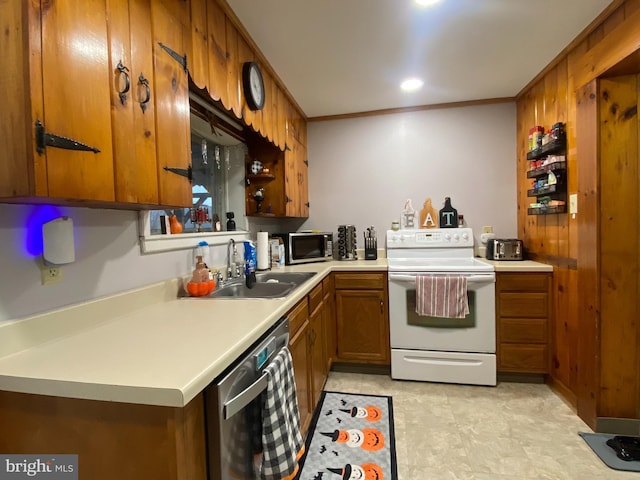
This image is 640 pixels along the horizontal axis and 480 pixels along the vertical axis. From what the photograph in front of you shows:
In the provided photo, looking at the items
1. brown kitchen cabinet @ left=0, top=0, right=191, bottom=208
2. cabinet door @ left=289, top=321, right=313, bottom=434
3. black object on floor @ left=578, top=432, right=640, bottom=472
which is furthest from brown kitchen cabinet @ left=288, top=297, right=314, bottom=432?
black object on floor @ left=578, top=432, right=640, bottom=472

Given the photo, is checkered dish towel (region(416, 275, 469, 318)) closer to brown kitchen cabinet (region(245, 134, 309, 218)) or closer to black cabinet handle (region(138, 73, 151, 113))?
brown kitchen cabinet (region(245, 134, 309, 218))

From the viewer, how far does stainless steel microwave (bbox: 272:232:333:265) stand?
2.74m

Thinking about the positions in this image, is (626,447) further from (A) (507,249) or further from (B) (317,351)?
(B) (317,351)

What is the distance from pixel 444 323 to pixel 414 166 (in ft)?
5.14

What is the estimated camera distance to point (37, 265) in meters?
0.98

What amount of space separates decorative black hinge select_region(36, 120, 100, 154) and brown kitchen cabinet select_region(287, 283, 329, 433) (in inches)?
39.8

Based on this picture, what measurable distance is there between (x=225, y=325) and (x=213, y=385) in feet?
0.98

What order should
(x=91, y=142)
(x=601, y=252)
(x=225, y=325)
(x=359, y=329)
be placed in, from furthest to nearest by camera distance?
(x=359, y=329)
(x=601, y=252)
(x=225, y=325)
(x=91, y=142)

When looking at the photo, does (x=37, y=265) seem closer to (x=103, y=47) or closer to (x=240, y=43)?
(x=103, y=47)

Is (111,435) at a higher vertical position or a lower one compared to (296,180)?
lower

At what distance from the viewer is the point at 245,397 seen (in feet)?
2.92

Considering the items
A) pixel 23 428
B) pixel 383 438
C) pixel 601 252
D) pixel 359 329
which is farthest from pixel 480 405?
pixel 23 428

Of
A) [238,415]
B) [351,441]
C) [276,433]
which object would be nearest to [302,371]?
[351,441]

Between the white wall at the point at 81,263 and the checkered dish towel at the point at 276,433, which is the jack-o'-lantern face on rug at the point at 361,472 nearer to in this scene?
the checkered dish towel at the point at 276,433
